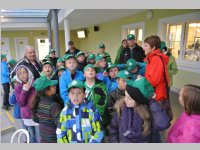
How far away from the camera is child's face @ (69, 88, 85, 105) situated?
4.84ft

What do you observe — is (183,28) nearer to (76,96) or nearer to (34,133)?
(76,96)

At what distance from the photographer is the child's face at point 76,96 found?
1.47 m

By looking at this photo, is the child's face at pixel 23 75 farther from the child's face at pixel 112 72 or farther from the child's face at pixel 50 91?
the child's face at pixel 112 72

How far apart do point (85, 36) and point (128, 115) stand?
11235 millimetres

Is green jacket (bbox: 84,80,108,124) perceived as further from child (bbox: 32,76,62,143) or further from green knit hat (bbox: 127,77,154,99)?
green knit hat (bbox: 127,77,154,99)

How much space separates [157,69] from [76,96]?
100 cm

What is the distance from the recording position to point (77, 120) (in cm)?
142

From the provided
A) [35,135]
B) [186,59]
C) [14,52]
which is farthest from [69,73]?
[14,52]

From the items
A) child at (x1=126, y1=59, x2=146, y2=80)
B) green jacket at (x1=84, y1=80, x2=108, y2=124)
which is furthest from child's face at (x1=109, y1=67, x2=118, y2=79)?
green jacket at (x1=84, y1=80, x2=108, y2=124)

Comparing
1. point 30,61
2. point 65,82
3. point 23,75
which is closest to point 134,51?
point 65,82

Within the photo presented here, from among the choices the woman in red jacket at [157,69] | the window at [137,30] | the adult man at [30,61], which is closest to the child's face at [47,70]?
the adult man at [30,61]

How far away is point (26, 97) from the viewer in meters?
1.96

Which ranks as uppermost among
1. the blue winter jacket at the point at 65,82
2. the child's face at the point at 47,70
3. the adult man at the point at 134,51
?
the adult man at the point at 134,51

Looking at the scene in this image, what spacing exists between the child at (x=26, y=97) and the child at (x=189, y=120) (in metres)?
1.47
